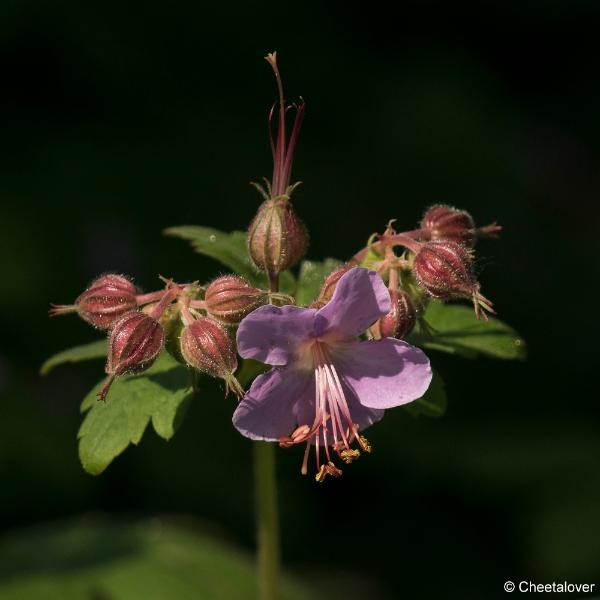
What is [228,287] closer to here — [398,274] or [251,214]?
[398,274]

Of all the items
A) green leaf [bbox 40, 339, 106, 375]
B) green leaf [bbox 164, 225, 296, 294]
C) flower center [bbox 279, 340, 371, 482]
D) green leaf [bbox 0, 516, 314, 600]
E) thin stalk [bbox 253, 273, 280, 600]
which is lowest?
green leaf [bbox 0, 516, 314, 600]

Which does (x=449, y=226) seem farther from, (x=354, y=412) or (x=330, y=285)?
(x=354, y=412)

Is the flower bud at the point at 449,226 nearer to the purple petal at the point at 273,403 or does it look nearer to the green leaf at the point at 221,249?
the purple petal at the point at 273,403

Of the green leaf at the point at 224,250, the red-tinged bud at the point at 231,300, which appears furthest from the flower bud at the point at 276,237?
the green leaf at the point at 224,250

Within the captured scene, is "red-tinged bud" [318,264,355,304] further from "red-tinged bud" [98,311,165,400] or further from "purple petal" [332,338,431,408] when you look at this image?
"red-tinged bud" [98,311,165,400]

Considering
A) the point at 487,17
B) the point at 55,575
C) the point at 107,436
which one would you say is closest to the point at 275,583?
the point at 107,436

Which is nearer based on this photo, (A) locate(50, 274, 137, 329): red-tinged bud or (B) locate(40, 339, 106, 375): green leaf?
(A) locate(50, 274, 137, 329): red-tinged bud

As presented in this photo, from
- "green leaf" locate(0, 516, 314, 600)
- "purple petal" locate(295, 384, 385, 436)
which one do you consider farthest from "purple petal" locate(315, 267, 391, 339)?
"green leaf" locate(0, 516, 314, 600)

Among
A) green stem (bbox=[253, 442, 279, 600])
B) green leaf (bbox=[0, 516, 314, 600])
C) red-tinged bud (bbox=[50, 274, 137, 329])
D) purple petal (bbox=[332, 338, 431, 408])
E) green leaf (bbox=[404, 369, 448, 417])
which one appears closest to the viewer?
purple petal (bbox=[332, 338, 431, 408])
